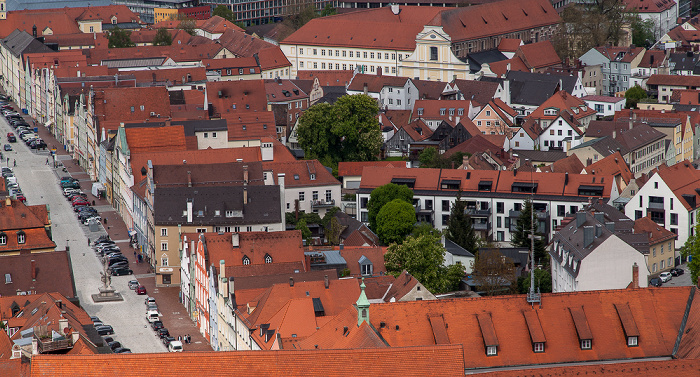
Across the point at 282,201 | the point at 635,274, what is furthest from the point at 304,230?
the point at 635,274

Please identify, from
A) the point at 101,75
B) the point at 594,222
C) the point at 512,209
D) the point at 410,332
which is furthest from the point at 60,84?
the point at 410,332

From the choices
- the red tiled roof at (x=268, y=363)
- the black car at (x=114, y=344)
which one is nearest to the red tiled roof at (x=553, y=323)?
the red tiled roof at (x=268, y=363)

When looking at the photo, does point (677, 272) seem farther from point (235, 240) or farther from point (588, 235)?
point (235, 240)

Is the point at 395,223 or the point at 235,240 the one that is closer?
the point at 235,240

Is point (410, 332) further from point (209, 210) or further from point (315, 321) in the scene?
point (209, 210)

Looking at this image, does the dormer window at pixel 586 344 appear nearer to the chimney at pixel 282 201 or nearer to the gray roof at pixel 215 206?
the gray roof at pixel 215 206

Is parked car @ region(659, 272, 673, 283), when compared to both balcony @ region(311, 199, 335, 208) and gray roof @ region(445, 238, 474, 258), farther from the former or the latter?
balcony @ region(311, 199, 335, 208)

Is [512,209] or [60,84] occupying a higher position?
[60,84]
